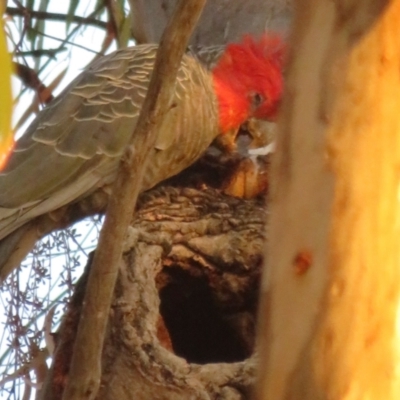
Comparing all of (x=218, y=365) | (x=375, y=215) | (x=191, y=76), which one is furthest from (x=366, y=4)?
(x=191, y=76)

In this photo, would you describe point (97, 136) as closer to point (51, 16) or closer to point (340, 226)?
point (51, 16)

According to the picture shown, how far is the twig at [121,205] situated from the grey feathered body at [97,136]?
657 millimetres

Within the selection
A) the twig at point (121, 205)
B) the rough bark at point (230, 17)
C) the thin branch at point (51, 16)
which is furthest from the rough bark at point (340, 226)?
the thin branch at point (51, 16)

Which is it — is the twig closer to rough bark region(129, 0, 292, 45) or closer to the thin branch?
rough bark region(129, 0, 292, 45)

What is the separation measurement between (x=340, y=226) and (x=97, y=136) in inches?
40.0

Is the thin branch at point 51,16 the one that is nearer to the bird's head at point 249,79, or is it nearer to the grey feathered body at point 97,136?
the grey feathered body at point 97,136

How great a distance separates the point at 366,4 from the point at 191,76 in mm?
1058

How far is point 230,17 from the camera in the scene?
1.92m

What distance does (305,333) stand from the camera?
2.39 ft

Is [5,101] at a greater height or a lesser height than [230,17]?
lesser

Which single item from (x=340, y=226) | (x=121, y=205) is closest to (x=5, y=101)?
(x=340, y=226)

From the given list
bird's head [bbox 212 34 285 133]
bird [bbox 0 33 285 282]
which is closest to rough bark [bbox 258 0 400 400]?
bird [bbox 0 33 285 282]

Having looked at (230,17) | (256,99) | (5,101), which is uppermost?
(230,17)

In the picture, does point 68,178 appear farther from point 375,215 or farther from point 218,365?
point 375,215
